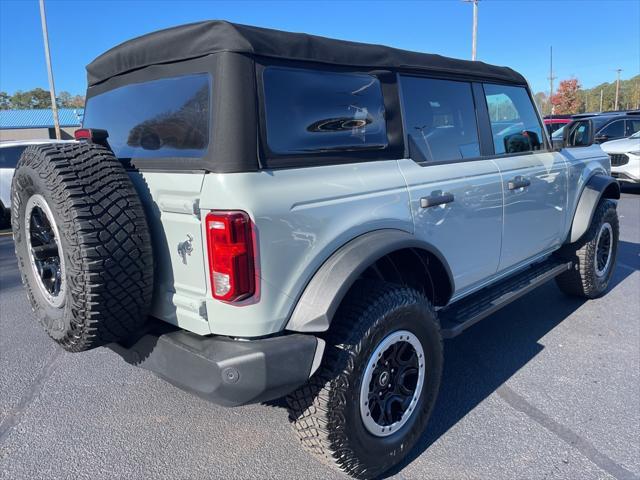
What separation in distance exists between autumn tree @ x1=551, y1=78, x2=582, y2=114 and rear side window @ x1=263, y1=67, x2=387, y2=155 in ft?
270

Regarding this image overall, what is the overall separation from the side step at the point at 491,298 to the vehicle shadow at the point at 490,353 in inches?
18.9

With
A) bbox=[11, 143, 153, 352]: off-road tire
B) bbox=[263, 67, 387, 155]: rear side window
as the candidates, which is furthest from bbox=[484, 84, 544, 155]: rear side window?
bbox=[11, 143, 153, 352]: off-road tire

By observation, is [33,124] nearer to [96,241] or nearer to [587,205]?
[587,205]

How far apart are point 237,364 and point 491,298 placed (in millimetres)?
2112

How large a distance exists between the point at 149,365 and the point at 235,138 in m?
1.11

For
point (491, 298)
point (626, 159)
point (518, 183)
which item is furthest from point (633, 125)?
point (491, 298)

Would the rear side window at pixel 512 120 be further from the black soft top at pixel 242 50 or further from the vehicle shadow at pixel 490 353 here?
the vehicle shadow at pixel 490 353

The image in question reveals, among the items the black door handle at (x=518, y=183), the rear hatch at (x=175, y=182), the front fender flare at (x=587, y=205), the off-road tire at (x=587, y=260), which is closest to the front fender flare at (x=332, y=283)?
the rear hatch at (x=175, y=182)

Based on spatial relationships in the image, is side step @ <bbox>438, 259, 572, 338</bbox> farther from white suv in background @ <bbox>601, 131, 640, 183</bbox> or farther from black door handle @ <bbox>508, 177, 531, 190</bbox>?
white suv in background @ <bbox>601, 131, 640, 183</bbox>

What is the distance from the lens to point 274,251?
79.7 inches

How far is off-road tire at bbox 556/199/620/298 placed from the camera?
178 inches

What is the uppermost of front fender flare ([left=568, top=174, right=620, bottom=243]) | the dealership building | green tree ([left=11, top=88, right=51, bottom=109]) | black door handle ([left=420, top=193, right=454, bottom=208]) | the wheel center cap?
green tree ([left=11, top=88, right=51, bottom=109])

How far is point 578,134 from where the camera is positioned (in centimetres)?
436

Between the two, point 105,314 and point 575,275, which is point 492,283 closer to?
point 575,275
